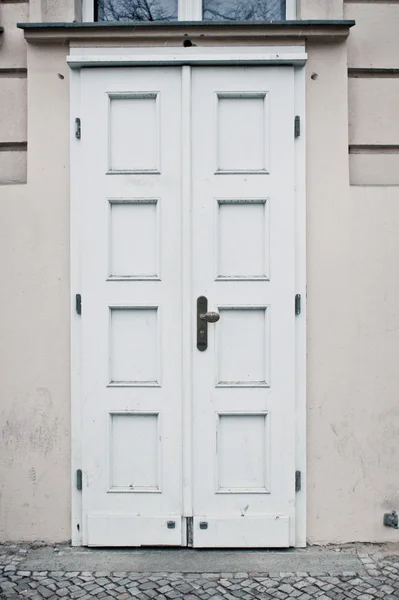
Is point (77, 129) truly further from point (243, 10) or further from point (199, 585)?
point (199, 585)

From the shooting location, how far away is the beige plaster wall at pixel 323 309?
3295 mm

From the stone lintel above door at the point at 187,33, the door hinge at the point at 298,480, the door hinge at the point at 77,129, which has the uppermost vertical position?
the stone lintel above door at the point at 187,33

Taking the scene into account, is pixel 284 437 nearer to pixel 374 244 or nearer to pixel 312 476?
pixel 312 476

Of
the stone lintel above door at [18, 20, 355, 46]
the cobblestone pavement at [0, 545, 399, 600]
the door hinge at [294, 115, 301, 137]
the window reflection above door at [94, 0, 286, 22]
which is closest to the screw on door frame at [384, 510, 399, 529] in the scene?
the cobblestone pavement at [0, 545, 399, 600]

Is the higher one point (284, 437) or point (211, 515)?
point (284, 437)

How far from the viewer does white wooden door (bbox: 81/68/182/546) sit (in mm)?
3273

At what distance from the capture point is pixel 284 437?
3.27 meters

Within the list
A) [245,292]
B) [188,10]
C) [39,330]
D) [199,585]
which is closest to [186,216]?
[245,292]

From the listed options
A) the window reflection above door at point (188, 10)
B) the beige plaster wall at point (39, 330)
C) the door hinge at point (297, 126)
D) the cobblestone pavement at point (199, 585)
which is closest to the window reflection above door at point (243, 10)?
the window reflection above door at point (188, 10)

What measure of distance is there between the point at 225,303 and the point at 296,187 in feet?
2.62

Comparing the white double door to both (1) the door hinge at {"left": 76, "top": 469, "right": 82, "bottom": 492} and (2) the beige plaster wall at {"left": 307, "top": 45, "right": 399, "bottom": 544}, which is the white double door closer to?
(1) the door hinge at {"left": 76, "top": 469, "right": 82, "bottom": 492}

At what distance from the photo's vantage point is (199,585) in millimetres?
2932

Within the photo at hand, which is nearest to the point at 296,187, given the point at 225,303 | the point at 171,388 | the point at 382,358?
the point at 225,303

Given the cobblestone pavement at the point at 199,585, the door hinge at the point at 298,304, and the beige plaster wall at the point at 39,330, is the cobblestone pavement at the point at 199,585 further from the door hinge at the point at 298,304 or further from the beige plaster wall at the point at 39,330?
the door hinge at the point at 298,304
